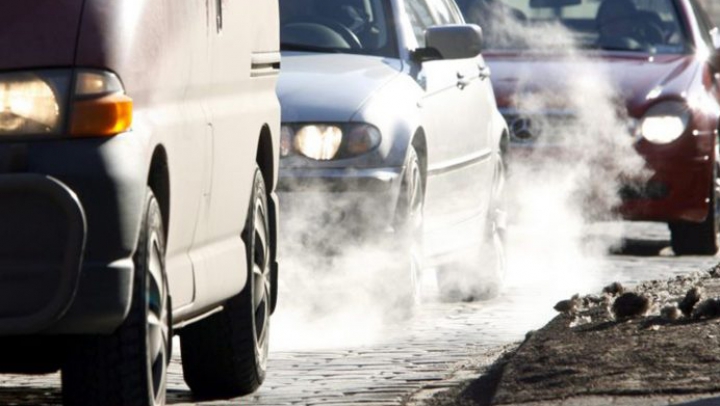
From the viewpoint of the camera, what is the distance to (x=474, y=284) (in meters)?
12.4

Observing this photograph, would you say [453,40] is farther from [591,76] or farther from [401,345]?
[591,76]

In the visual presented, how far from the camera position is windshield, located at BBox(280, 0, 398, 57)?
38.2 ft

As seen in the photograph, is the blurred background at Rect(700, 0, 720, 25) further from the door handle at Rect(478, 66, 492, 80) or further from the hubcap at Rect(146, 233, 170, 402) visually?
the hubcap at Rect(146, 233, 170, 402)

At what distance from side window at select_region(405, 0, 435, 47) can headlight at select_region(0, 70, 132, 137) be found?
602 cm

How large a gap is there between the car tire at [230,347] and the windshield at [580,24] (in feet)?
24.1

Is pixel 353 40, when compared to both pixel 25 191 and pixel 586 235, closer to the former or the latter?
pixel 586 235

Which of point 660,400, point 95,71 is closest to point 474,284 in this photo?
point 660,400

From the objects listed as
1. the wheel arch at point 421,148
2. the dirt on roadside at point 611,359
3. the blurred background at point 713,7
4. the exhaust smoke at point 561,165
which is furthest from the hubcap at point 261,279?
the blurred background at point 713,7

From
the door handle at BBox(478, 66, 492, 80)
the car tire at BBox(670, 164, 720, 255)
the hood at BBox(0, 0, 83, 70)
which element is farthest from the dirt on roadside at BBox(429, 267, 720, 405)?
the car tire at BBox(670, 164, 720, 255)

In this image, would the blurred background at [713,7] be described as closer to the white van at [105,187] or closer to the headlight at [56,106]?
the white van at [105,187]

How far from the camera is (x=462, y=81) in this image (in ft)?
40.4

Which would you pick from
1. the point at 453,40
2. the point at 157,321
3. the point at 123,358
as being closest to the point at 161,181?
the point at 157,321

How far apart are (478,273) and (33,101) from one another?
667 cm

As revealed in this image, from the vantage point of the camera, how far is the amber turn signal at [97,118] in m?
5.94
